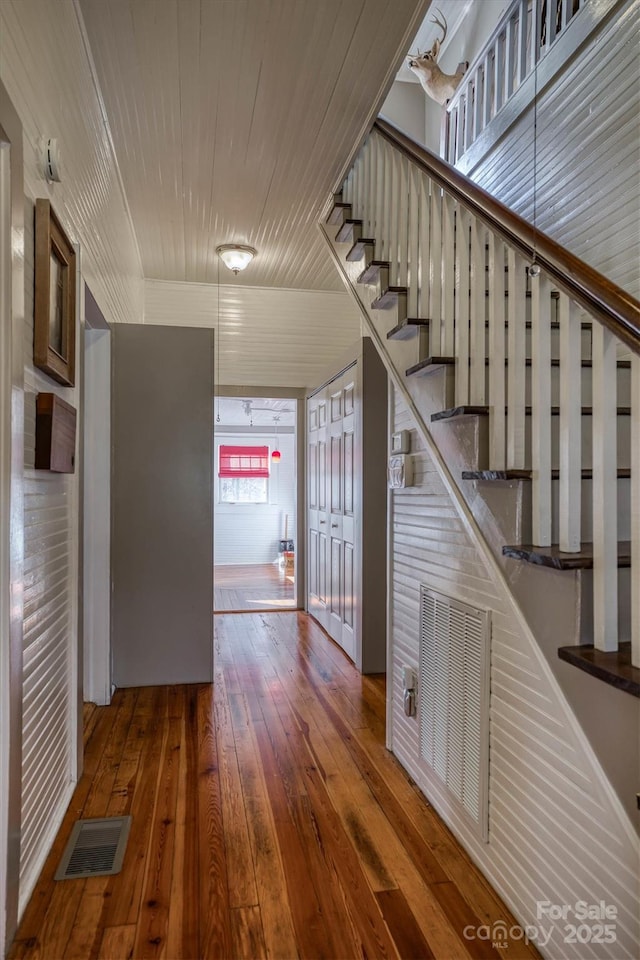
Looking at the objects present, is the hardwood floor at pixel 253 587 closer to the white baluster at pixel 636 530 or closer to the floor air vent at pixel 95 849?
the floor air vent at pixel 95 849

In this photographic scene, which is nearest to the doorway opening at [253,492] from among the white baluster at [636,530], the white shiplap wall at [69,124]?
the white shiplap wall at [69,124]

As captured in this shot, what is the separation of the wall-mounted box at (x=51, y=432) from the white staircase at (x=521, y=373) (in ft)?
4.16

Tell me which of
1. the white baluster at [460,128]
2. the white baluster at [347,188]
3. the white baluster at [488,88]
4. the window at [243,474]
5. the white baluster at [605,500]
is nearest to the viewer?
the white baluster at [605,500]

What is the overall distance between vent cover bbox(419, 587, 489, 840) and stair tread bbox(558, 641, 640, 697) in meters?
0.56

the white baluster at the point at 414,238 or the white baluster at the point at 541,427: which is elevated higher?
the white baluster at the point at 414,238

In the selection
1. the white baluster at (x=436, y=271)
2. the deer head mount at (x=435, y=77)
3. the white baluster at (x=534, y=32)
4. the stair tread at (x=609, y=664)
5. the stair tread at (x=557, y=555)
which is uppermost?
the deer head mount at (x=435, y=77)

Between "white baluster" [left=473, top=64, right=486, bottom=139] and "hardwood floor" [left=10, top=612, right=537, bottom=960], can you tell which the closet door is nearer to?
"hardwood floor" [left=10, top=612, right=537, bottom=960]

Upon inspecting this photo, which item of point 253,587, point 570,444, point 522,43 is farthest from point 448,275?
point 253,587

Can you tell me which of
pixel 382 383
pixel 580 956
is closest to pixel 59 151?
pixel 382 383

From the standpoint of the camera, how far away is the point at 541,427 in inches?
59.8

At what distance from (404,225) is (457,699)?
76.9 inches

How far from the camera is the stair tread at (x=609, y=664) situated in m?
1.14

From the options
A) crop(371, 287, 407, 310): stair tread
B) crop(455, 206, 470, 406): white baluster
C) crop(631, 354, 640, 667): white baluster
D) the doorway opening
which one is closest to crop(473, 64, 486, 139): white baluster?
crop(371, 287, 407, 310): stair tread

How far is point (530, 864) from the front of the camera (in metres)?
1.61
